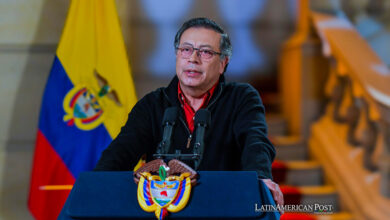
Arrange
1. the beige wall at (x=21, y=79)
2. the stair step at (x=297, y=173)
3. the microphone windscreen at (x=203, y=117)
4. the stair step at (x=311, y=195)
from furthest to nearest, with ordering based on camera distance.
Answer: the stair step at (x=297, y=173), the stair step at (x=311, y=195), the beige wall at (x=21, y=79), the microphone windscreen at (x=203, y=117)

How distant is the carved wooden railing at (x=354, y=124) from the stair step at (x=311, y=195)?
9cm

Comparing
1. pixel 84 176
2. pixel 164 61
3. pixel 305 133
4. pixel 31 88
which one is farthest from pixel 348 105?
pixel 84 176

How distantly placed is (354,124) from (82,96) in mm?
2083

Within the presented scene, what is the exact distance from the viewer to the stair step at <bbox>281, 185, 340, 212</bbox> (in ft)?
12.7

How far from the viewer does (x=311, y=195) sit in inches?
156

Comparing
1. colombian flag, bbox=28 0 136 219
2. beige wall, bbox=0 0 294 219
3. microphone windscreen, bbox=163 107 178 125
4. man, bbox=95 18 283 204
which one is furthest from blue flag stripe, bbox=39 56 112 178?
microphone windscreen, bbox=163 107 178 125

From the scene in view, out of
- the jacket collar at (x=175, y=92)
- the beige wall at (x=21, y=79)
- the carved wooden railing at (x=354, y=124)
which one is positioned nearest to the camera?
the jacket collar at (x=175, y=92)

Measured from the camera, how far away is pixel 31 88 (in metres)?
3.41

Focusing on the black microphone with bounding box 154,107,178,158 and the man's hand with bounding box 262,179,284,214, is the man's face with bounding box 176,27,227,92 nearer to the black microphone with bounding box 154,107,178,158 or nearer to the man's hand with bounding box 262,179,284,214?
the black microphone with bounding box 154,107,178,158

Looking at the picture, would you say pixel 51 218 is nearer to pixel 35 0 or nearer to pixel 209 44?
pixel 35 0

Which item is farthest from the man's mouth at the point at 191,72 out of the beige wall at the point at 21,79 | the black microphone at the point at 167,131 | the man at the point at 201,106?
the beige wall at the point at 21,79

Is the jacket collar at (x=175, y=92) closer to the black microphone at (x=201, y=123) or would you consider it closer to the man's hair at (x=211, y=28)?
the man's hair at (x=211, y=28)

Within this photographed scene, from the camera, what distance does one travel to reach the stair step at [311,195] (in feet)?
12.7

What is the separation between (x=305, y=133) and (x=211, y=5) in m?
1.58
